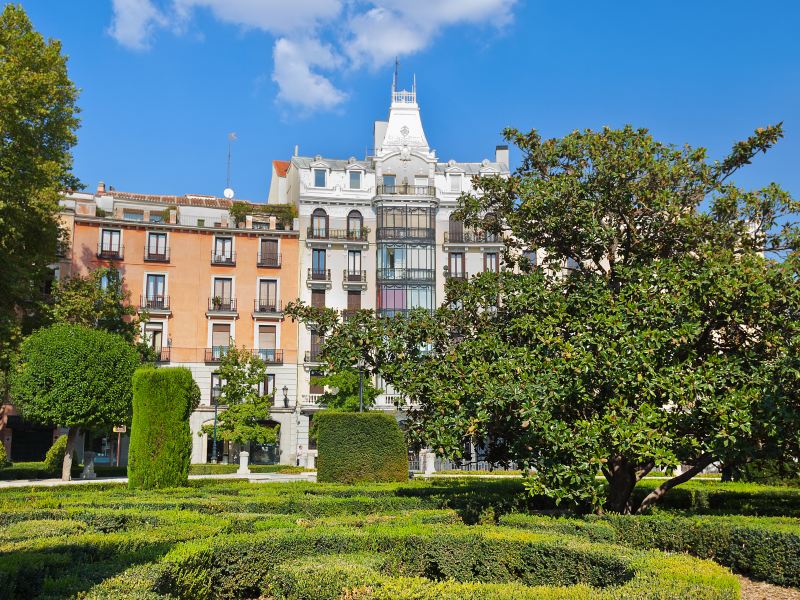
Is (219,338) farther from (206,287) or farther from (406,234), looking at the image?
(406,234)

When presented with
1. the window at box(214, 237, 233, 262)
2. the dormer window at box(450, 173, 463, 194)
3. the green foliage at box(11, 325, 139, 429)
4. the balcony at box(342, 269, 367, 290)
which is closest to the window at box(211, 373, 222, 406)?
the window at box(214, 237, 233, 262)

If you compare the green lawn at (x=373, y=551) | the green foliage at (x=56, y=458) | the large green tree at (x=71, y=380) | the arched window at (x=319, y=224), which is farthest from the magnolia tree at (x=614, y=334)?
the arched window at (x=319, y=224)

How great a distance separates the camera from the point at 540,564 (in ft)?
33.2

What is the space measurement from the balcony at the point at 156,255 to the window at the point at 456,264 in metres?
18.5

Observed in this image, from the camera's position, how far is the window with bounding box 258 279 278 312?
49625 mm

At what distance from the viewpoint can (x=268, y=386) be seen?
159 ft

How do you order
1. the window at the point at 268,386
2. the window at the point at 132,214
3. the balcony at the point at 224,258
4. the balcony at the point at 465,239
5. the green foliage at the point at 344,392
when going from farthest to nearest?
1. the window at the point at 132,214
2. the balcony at the point at 465,239
3. the balcony at the point at 224,258
4. the window at the point at 268,386
5. the green foliage at the point at 344,392

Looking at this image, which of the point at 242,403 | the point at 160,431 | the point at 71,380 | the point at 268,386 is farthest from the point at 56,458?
the point at 160,431

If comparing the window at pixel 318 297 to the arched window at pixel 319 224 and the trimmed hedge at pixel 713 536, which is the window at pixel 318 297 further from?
the trimmed hedge at pixel 713 536

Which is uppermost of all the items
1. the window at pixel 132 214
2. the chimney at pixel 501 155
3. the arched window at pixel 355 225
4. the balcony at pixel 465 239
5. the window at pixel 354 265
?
the chimney at pixel 501 155

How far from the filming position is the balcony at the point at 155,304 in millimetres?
47500

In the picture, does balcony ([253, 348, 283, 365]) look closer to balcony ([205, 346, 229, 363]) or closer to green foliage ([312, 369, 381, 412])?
balcony ([205, 346, 229, 363])

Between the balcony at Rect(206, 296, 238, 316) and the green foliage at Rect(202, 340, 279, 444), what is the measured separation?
12.6 ft

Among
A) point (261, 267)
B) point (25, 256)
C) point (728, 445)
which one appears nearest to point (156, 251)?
point (261, 267)
